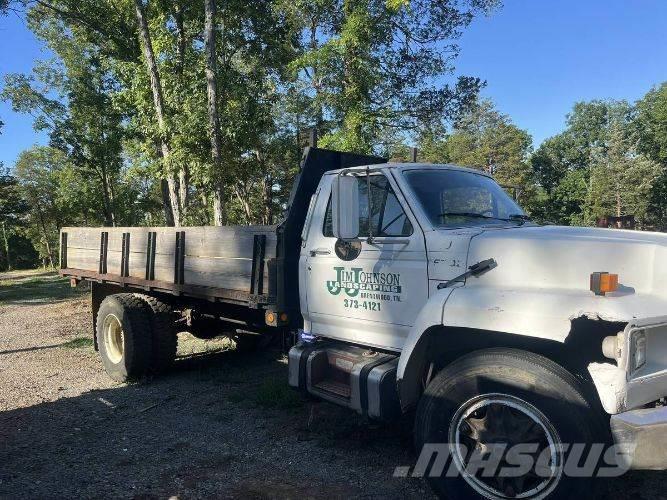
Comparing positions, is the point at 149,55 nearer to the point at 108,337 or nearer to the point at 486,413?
the point at 108,337

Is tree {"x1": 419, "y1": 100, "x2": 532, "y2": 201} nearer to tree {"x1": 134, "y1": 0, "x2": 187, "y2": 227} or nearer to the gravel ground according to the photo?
tree {"x1": 134, "y1": 0, "x2": 187, "y2": 227}

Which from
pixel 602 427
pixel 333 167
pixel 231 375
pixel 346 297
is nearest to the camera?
pixel 602 427

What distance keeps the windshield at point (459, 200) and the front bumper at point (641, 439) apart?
1669mm

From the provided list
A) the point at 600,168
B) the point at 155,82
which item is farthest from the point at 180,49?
the point at 600,168

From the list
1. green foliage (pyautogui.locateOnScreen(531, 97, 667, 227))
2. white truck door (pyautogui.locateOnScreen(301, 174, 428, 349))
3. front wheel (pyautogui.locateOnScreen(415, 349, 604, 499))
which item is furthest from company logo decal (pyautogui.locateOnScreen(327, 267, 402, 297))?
green foliage (pyautogui.locateOnScreen(531, 97, 667, 227))

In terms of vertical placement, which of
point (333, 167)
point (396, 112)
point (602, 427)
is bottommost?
point (602, 427)

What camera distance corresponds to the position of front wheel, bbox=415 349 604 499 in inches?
106

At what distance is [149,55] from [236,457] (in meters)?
11.6

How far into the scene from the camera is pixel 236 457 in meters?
4.30

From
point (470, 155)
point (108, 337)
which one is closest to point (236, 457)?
point (108, 337)

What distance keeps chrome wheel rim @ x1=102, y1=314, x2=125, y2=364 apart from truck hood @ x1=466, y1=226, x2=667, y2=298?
513 centimetres

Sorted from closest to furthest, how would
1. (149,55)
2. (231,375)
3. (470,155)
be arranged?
(231,375), (149,55), (470,155)

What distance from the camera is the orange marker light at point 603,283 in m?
2.69

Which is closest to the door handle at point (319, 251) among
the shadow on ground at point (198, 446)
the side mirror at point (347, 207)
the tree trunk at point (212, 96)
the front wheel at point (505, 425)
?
the side mirror at point (347, 207)
